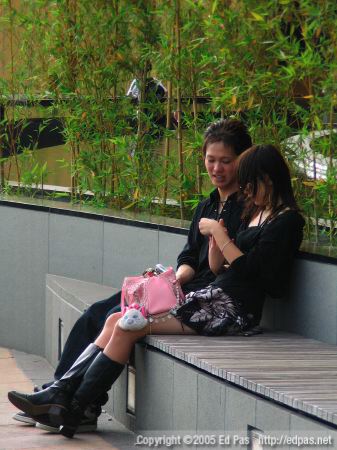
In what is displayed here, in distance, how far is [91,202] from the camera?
8039mm

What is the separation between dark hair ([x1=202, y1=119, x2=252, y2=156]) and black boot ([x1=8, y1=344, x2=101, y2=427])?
112 cm

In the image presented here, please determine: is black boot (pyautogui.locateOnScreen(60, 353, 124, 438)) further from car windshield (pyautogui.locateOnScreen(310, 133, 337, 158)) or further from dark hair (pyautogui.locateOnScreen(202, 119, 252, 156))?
car windshield (pyautogui.locateOnScreen(310, 133, 337, 158))

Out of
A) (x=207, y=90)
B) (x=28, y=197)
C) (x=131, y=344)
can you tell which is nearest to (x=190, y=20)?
(x=207, y=90)

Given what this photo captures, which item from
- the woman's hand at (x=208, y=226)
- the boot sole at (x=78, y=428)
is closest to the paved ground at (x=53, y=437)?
the boot sole at (x=78, y=428)

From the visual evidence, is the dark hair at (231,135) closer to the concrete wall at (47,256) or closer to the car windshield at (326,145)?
the car windshield at (326,145)

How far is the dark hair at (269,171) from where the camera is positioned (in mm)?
5219

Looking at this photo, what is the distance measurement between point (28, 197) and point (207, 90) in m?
2.55

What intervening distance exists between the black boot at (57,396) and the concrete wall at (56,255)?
0.87 metres

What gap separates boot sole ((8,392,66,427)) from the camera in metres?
5.36

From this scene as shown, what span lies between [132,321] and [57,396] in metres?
0.51

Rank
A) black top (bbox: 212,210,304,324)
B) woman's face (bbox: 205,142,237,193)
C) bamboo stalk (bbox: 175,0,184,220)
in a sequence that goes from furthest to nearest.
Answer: bamboo stalk (bbox: 175,0,184,220) < woman's face (bbox: 205,142,237,193) < black top (bbox: 212,210,304,324)

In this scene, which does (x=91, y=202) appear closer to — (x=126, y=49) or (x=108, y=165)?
(x=108, y=165)

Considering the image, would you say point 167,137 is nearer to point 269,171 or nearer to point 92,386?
point 269,171

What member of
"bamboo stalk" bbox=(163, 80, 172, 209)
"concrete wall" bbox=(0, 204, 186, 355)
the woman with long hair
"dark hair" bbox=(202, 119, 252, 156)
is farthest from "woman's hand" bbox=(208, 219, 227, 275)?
"bamboo stalk" bbox=(163, 80, 172, 209)
